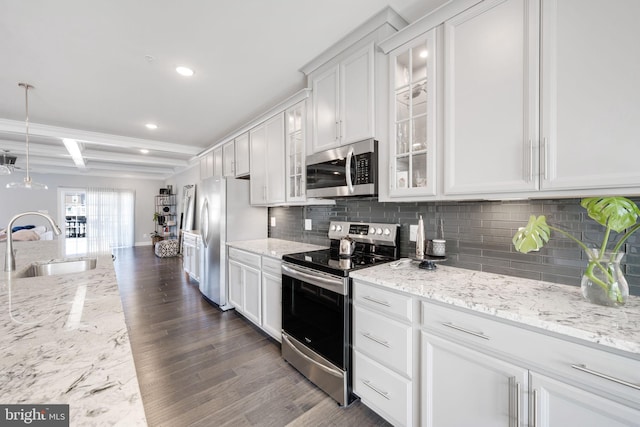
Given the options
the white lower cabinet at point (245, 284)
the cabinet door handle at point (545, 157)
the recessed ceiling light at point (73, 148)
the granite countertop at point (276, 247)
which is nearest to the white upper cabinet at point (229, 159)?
the granite countertop at point (276, 247)

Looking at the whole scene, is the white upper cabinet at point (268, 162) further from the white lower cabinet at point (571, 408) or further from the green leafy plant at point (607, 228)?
the white lower cabinet at point (571, 408)

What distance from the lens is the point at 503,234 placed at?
5.33 feet

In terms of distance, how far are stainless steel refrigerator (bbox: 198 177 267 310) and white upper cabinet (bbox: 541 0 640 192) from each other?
3.12 metres

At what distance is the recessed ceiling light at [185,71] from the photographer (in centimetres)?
238

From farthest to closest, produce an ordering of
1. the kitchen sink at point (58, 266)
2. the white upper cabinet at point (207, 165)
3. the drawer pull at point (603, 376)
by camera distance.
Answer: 1. the white upper cabinet at point (207, 165)
2. the kitchen sink at point (58, 266)
3. the drawer pull at point (603, 376)

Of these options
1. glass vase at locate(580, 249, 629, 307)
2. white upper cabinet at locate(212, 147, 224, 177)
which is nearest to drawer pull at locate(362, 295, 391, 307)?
glass vase at locate(580, 249, 629, 307)

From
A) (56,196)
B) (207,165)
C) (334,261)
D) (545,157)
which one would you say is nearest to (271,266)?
(334,261)

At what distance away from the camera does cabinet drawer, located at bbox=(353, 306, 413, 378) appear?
4.71 ft

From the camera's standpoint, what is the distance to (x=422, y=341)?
53.9 inches

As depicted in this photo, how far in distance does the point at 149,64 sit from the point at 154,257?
5.90 m

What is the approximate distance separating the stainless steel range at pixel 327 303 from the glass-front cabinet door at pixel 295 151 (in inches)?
25.8

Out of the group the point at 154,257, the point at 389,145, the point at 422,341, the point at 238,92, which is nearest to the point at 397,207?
the point at 389,145

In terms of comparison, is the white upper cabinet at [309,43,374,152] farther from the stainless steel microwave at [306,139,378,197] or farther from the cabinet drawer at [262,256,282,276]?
the cabinet drawer at [262,256,282,276]

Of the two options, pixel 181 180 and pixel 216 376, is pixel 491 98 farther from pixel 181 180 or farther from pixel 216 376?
pixel 181 180
